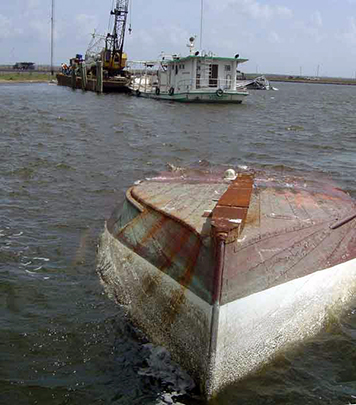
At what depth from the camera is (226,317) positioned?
169 inches

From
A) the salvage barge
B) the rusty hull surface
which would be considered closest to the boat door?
the rusty hull surface

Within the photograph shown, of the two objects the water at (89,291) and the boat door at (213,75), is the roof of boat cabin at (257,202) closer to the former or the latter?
the water at (89,291)

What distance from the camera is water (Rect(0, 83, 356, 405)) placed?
15.2 ft

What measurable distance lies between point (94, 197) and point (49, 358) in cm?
592

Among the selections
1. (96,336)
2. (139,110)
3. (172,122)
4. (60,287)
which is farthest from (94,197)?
(139,110)

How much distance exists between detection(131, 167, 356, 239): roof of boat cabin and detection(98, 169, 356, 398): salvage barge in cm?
2

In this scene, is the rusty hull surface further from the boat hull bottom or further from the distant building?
the distant building

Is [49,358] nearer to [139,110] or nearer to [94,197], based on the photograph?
[94,197]

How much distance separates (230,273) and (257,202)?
1994 millimetres

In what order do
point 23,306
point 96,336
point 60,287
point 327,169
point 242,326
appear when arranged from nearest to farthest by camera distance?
point 242,326, point 96,336, point 23,306, point 60,287, point 327,169

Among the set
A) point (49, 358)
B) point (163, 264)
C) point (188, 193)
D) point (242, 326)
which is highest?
point (188, 193)

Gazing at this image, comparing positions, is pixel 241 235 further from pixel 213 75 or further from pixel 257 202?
pixel 213 75

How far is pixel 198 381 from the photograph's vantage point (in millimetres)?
4512

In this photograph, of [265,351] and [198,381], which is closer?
[198,381]
